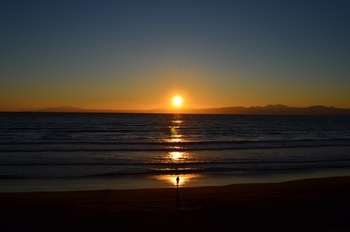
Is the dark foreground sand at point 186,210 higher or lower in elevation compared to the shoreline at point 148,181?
higher

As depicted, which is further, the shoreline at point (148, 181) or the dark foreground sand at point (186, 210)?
the shoreline at point (148, 181)

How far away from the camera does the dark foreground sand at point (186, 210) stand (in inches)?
369

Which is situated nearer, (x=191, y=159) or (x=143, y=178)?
(x=143, y=178)

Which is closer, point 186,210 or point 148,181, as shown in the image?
point 186,210

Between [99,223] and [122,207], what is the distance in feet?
5.83

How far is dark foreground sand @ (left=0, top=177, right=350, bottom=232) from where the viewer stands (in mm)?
9375

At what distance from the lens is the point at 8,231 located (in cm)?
898

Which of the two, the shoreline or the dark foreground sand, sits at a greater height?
the dark foreground sand

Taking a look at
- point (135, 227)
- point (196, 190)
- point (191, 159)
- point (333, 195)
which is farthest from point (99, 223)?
point (191, 159)

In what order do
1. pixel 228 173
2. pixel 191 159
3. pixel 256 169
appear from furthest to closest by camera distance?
1. pixel 191 159
2. pixel 256 169
3. pixel 228 173

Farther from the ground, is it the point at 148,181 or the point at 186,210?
the point at 186,210

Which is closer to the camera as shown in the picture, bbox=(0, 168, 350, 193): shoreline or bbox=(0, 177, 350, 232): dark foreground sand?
bbox=(0, 177, 350, 232): dark foreground sand

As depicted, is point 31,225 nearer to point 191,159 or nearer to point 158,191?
point 158,191

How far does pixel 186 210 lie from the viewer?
10883 millimetres
